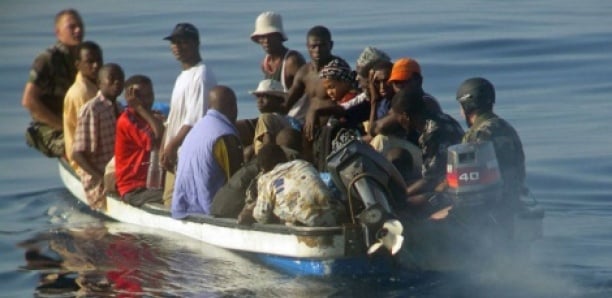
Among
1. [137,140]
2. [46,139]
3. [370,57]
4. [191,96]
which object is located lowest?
[46,139]

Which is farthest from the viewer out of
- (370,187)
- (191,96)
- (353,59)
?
(353,59)

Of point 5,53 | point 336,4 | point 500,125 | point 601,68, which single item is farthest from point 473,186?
point 336,4

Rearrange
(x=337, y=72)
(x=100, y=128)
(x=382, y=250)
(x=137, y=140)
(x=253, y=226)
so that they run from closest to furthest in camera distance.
A: 1. (x=382, y=250)
2. (x=253, y=226)
3. (x=337, y=72)
4. (x=137, y=140)
5. (x=100, y=128)

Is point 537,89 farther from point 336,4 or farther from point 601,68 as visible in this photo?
point 336,4

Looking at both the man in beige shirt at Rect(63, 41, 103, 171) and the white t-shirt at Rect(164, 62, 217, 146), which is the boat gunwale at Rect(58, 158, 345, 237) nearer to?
the white t-shirt at Rect(164, 62, 217, 146)

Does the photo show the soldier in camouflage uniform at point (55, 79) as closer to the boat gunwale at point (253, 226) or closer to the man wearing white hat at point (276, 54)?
the boat gunwale at point (253, 226)

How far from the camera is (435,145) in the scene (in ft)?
43.0

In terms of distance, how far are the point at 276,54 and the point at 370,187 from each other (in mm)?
4467

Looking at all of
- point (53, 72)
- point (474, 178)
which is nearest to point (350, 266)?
point (474, 178)

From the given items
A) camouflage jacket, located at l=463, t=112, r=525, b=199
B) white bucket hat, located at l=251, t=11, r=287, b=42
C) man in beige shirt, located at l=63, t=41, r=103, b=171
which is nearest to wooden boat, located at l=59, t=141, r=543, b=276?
camouflage jacket, located at l=463, t=112, r=525, b=199

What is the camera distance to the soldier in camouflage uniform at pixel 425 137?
13.1m

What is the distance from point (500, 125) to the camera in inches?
517

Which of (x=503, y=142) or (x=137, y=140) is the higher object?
(x=503, y=142)

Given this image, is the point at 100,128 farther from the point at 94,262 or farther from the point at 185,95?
the point at 94,262
